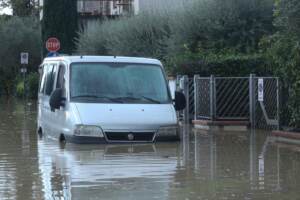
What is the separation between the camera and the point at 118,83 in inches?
645

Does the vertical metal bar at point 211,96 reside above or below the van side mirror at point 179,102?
below

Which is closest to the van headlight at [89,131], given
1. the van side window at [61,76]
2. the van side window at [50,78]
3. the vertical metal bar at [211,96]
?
the van side window at [61,76]

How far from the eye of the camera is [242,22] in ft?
88.0

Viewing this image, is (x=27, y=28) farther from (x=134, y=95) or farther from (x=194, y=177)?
(x=194, y=177)

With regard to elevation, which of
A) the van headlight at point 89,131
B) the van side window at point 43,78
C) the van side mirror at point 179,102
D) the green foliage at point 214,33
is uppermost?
the green foliage at point 214,33

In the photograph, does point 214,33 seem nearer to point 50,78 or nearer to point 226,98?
point 226,98

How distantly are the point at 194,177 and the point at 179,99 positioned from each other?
4991mm

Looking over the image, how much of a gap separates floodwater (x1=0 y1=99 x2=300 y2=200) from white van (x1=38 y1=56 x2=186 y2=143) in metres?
0.28

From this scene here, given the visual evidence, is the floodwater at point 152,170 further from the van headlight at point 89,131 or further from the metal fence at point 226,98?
the metal fence at point 226,98

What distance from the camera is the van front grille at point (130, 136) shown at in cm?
1556

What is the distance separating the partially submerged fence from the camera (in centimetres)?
2070

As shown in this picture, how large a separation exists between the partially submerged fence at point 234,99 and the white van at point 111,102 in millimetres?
4333

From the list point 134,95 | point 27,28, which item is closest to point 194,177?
point 134,95

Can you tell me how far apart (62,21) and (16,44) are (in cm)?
1528
